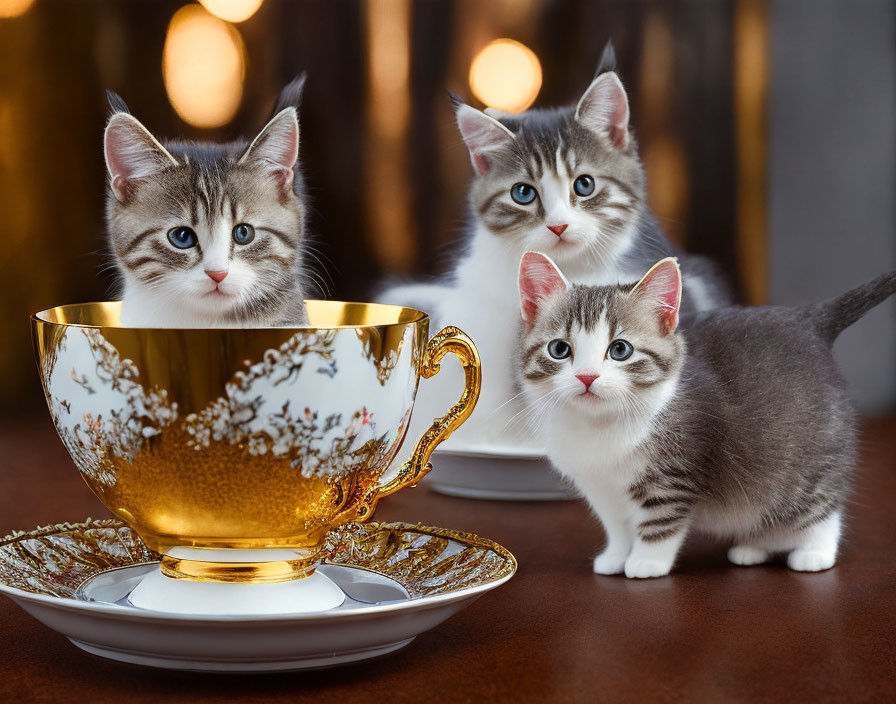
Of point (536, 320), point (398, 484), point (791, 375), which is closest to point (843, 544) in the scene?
point (791, 375)

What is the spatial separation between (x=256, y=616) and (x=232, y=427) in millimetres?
90

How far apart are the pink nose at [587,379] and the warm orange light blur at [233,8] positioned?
0.98 m

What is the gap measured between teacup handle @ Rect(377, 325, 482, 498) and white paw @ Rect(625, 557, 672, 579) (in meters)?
0.20

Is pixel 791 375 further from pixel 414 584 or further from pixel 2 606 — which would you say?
pixel 2 606

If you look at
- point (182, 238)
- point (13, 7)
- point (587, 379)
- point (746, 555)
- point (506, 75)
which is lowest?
point (746, 555)

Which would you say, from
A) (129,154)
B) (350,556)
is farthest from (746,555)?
(129,154)

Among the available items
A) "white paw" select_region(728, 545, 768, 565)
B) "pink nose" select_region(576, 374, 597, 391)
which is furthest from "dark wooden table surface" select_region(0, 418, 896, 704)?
"pink nose" select_region(576, 374, 597, 391)

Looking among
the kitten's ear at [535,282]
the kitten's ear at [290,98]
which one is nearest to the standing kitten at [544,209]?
the kitten's ear at [535,282]

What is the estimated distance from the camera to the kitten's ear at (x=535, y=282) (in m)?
0.77

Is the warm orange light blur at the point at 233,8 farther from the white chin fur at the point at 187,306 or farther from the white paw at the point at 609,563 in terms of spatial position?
the white paw at the point at 609,563

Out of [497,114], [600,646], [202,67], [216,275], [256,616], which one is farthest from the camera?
[202,67]

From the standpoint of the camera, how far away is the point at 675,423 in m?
0.76

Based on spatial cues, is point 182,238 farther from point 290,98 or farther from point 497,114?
point 497,114

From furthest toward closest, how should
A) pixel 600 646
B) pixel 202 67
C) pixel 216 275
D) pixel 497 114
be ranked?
pixel 202 67 < pixel 497 114 < pixel 216 275 < pixel 600 646
